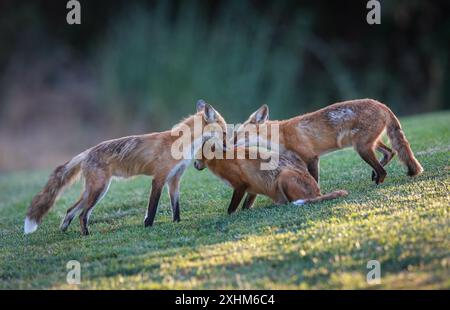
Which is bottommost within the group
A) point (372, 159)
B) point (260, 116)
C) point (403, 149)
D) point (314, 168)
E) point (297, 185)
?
point (297, 185)

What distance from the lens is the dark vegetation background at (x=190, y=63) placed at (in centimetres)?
2227

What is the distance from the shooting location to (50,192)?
952 centimetres

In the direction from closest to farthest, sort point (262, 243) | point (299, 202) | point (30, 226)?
point (262, 243) → point (299, 202) → point (30, 226)

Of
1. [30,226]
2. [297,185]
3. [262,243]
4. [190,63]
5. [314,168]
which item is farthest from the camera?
[190,63]

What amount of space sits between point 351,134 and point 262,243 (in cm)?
309

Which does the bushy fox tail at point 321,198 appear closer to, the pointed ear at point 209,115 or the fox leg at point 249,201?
the fox leg at point 249,201

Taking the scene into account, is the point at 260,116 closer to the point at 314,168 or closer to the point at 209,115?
the point at 209,115

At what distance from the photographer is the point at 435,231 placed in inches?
269

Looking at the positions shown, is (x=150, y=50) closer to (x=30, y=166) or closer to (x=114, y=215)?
(x=30, y=166)

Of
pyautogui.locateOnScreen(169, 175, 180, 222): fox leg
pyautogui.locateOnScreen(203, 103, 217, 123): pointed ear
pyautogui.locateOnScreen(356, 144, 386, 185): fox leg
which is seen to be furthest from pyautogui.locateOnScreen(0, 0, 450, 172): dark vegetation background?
pyautogui.locateOnScreen(356, 144, 386, 185): fox leg

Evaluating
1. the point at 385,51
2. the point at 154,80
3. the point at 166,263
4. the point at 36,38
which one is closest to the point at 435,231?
the point at 166,263

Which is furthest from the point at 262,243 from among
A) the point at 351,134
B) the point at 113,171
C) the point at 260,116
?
the point at 260,116

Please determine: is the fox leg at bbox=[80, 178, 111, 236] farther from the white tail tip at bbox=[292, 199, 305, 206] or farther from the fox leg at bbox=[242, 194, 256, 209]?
the white tail tip at bbox=[292, 199, 305, 206]
